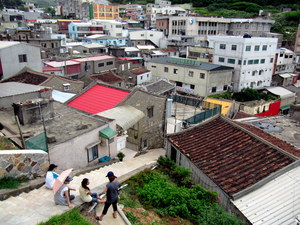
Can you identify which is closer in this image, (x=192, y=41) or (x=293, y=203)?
(x=293, y=203)

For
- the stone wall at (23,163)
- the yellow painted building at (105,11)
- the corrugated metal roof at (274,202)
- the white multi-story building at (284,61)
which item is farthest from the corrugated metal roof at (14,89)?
the yellow painted building at (105,11)

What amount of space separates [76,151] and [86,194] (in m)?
4.98

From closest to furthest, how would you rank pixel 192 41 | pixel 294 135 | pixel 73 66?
pixel 294 135 < pixel 73 66 < pixel 192 41

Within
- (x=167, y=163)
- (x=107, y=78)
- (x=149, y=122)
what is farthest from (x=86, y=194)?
(x=107, y=78)

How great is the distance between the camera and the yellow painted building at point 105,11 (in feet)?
326

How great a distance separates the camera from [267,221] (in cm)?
891

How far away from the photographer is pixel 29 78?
2505 centimetres

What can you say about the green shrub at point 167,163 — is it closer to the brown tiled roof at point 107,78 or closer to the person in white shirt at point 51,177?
the person in white shirt at point 51,177

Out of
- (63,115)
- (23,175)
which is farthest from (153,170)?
(63,115)

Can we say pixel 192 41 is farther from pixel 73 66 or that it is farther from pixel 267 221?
pixel 267 221

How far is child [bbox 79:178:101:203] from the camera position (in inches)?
292

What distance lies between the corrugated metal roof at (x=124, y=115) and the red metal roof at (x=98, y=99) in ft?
4.27

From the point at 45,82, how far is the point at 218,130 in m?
17.5

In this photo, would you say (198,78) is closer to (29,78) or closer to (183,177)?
(29,78)
